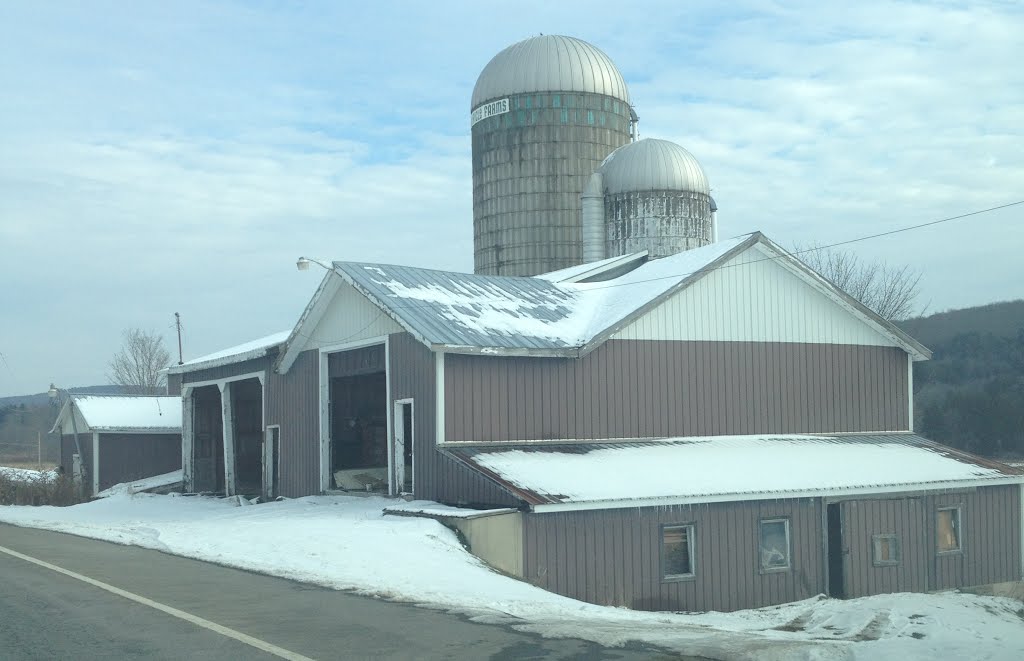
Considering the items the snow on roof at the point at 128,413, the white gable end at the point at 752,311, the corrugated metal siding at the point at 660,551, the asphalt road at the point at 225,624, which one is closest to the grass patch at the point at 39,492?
the snow on roof at the point at 128,413

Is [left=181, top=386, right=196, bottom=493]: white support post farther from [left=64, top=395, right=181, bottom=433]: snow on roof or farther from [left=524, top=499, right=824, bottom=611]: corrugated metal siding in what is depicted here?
[left=524, top=499, right=824, bottom=611]: corrugated metal siding

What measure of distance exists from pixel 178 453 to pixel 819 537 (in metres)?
27.3

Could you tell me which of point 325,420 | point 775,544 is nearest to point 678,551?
point 775,544

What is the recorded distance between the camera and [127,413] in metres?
40.8

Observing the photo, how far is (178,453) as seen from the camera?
40938 millimetres

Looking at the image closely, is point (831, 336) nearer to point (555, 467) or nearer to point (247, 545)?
point (555, 467)

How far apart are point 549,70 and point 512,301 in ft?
50.3

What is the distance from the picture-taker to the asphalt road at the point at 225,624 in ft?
28.8

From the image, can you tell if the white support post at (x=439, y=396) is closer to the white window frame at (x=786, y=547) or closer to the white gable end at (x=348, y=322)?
the white gable end at (x=348, y=322)

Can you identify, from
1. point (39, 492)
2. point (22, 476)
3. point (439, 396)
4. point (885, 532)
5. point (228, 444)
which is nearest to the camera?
point (439, 396)

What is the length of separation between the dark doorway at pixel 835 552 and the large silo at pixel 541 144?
58.3ft

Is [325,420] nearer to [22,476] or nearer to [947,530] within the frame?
[947,530]

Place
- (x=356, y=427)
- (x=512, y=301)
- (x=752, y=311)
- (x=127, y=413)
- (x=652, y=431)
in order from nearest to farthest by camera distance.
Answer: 1. (x=652, y=431)
2. (x=512, y=301)
3. (x=752, y=311)
4. (x=356, y=427)
5. (x=127, y=413)

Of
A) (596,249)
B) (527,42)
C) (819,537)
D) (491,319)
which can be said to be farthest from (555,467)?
(527,42)
